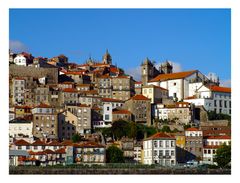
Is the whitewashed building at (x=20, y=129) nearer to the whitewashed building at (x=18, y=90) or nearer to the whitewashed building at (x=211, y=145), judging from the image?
the whitewashed building at (x=18, y=90)

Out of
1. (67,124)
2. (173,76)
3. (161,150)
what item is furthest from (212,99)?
(161,150)

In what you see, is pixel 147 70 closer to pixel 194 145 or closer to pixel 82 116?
pixel 82 116

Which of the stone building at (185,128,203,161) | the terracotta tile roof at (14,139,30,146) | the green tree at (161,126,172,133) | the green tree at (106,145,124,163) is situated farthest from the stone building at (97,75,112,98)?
the green tree at (106,145,124,163)

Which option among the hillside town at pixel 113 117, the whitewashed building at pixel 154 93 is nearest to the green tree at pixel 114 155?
the hillside town at pixel 113 117

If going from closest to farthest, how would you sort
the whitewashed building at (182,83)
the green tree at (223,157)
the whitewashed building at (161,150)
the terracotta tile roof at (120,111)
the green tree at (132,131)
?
the green tree at (223,157) → the whitewashed building at (161,150) → the green tree at (132,131) → the terracotta tile roof at (120,111) → the whitewashed building at (182,83)

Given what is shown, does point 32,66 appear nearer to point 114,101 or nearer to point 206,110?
point 114,101

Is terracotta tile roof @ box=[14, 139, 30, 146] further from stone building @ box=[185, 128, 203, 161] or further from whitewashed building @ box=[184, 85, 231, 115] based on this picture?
whitewashed building @ box=[184, 85, 231, 115]
